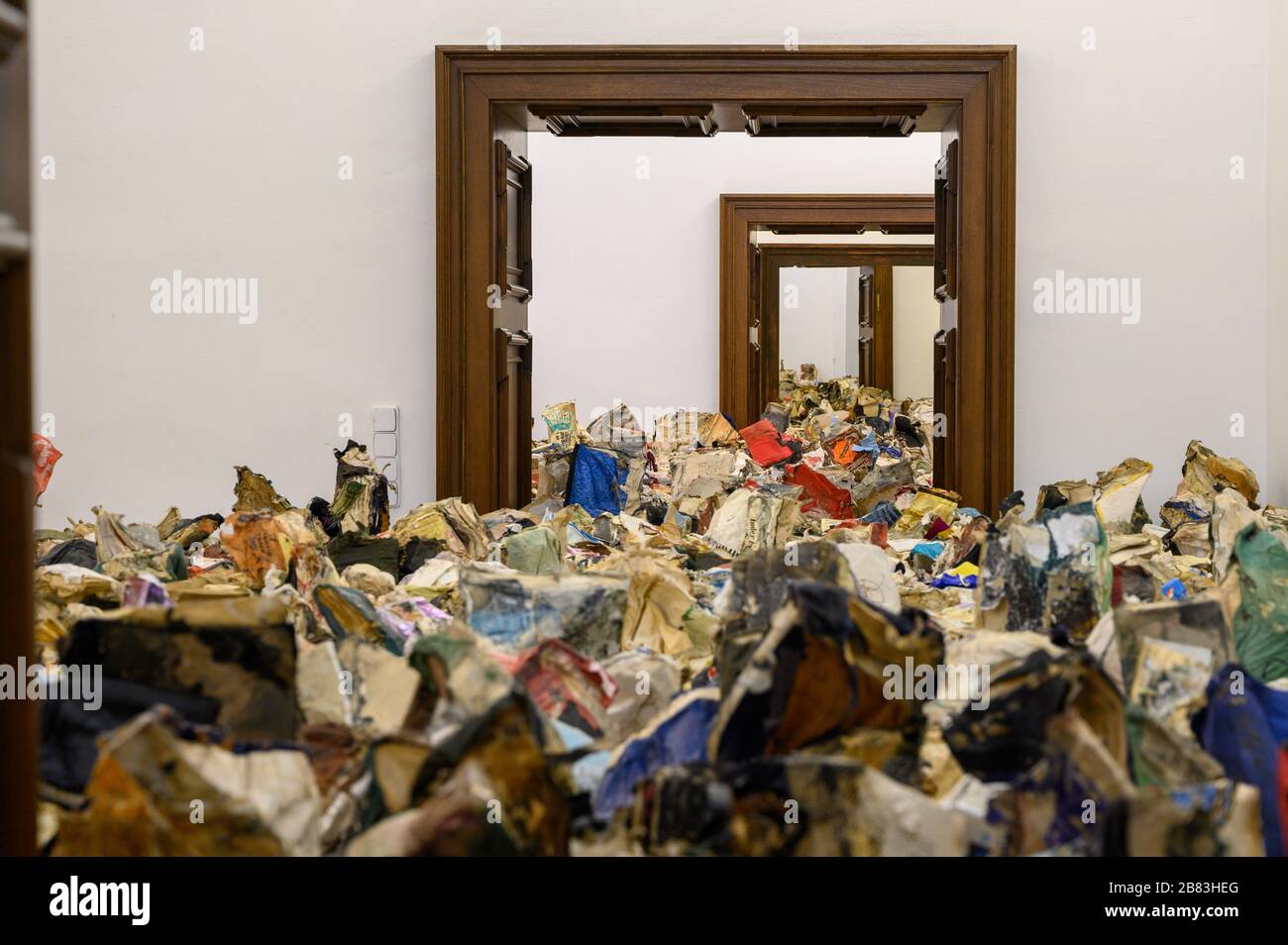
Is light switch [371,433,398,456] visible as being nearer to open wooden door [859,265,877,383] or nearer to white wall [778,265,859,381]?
open wooden door [859,265,877,383]

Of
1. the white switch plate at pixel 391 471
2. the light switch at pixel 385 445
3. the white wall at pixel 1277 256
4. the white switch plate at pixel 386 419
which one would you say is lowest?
the white switch plate at pixel 391 471

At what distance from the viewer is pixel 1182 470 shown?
3.72 m

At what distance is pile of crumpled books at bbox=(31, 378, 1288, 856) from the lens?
48.3 inches

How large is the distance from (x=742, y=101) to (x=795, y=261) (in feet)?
19.6

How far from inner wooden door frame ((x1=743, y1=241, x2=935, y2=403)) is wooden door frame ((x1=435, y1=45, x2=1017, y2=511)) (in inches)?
207

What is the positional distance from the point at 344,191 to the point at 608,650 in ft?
7.38

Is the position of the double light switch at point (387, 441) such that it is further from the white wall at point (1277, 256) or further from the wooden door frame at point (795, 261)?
the wooden door frame at point (795, 261)

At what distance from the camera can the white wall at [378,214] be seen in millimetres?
3721

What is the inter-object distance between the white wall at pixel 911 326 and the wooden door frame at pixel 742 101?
25.9 ft

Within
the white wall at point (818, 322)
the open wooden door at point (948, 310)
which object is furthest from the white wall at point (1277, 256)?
the white wall at point (818, 322)

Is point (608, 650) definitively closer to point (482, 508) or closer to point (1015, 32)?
point (482, 508)

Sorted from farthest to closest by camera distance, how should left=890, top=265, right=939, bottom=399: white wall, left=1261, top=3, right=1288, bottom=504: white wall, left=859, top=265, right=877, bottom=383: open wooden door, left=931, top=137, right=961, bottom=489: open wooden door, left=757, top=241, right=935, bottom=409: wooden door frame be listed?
left=859, top=265, right=877, bottom=383: open wooden door < left=890, top=265, right=939, bottom=399: white wall < left=757, top=241, right=935, bottom=409: wooden door frame < left=931, top=137, right=961, bottom=489: open wooden door < left=1261, top=3, right=1288, bottom=504: white wall

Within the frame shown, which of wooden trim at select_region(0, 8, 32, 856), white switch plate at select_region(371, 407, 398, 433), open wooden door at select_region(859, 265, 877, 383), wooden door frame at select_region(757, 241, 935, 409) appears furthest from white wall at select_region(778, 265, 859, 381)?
wooden trim at select_region(0, 8, 32, 856)

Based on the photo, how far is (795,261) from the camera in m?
9.63
